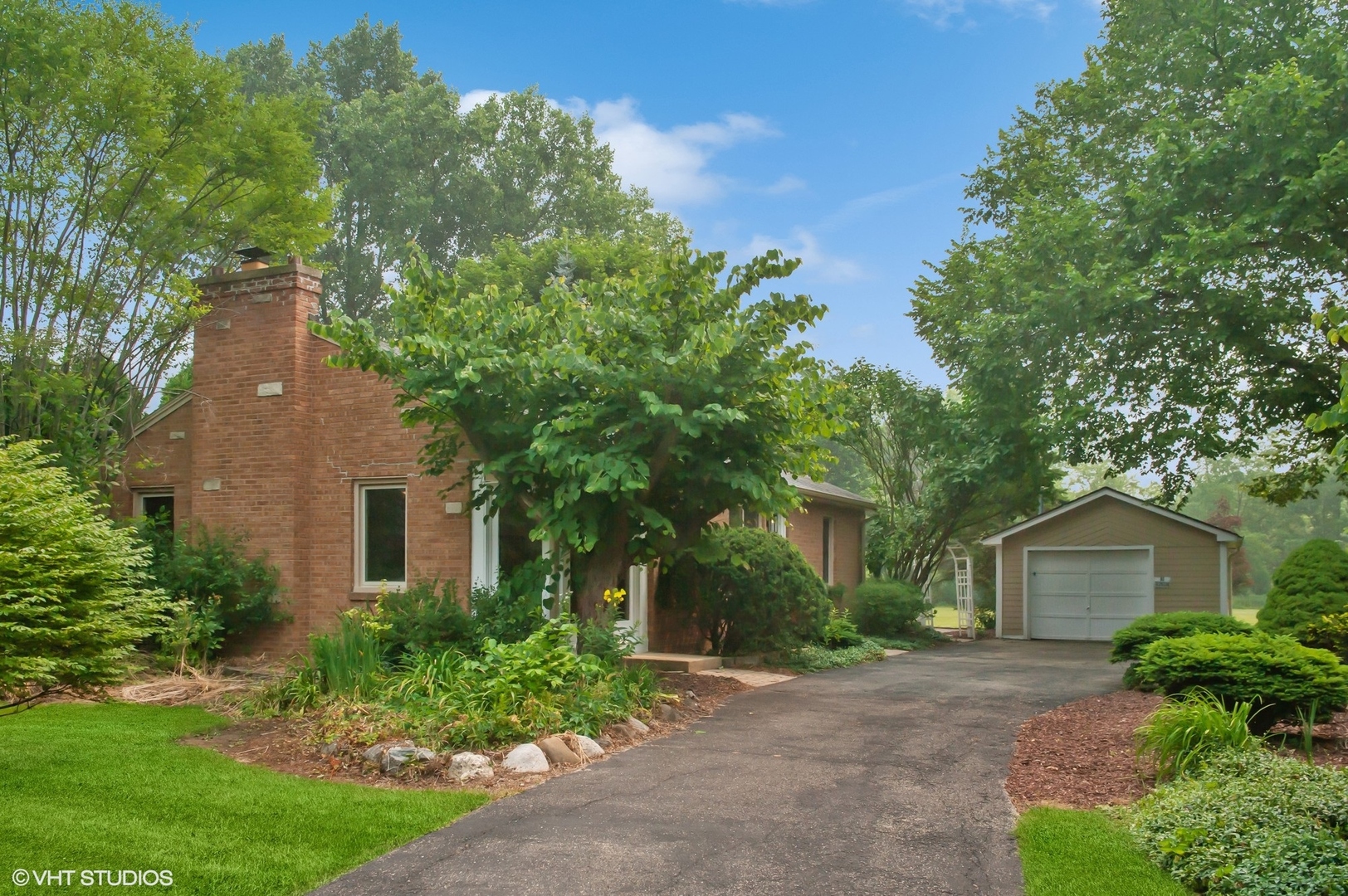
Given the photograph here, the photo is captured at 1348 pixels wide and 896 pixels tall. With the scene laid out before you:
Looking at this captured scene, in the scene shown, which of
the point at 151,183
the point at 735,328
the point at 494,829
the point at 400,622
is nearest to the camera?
the point at 494,829

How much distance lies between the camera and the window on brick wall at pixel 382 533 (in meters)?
13.4

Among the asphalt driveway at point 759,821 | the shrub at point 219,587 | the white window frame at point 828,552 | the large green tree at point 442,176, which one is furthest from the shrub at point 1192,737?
the large green tree at point 442,176

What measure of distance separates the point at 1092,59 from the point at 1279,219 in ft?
35.1

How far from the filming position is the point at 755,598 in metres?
14.7

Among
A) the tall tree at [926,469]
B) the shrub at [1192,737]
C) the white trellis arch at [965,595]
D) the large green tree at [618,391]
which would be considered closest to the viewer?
the shrub at [1192,737]

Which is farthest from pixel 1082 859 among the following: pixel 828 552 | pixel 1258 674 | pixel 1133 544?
pixel 1133 544

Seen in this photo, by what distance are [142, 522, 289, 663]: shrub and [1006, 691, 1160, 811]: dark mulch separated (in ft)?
31.0

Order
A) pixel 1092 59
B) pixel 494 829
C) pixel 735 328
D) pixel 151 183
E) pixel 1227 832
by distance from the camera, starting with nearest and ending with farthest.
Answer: pixel 1227 832 < pixel 494 829 < pixel 735 328 < pixel 151 183 < pixel 1092 59

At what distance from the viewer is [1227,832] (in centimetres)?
549

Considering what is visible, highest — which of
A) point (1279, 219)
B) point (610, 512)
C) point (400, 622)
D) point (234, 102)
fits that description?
point (234, 102)

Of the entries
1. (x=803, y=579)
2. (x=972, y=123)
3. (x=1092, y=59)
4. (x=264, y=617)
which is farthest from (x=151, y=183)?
(x=1092, y=59)

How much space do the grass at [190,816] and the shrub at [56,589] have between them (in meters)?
0.76

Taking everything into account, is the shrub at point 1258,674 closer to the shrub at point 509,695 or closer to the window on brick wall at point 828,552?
the shrub at point 509,695

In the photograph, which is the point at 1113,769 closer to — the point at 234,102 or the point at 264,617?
the point at 264,617
